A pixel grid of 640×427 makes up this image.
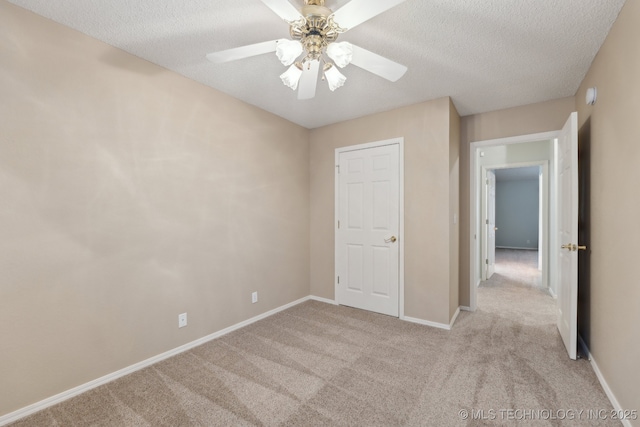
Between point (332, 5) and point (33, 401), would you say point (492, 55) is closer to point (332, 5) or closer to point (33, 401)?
point (332, 5)

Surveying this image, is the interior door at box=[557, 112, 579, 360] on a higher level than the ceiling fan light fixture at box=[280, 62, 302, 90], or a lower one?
lower

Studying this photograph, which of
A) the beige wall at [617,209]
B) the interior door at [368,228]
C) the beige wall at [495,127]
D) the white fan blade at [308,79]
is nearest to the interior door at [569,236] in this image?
the beige wall at [617,209]

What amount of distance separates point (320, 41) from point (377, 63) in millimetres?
365

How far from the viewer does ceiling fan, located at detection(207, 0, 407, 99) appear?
1.37 metres

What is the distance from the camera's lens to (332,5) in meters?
1.68

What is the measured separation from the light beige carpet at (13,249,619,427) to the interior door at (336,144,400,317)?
53 centimetres

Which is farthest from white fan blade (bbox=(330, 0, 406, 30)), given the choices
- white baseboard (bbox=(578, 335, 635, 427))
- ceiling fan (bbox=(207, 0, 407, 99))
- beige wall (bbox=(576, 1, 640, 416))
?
white baseboard (bbox=(578, 335, 635, 427))

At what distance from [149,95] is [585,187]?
377cm

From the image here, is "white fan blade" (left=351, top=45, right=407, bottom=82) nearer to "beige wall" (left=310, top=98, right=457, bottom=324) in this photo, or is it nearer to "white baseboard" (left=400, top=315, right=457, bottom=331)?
"beige wall" (left=310, top=98, right=457, bottom=324)

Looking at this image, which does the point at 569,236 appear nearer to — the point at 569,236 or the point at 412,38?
the point at 569,236

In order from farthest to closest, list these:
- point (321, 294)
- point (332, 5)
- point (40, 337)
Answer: point (321, 294), point (40, 337), point (332, 5)

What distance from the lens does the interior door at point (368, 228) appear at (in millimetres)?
3402

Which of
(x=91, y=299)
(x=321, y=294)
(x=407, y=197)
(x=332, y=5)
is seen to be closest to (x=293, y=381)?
(x=91, y=299)

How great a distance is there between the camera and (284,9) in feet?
4.58
